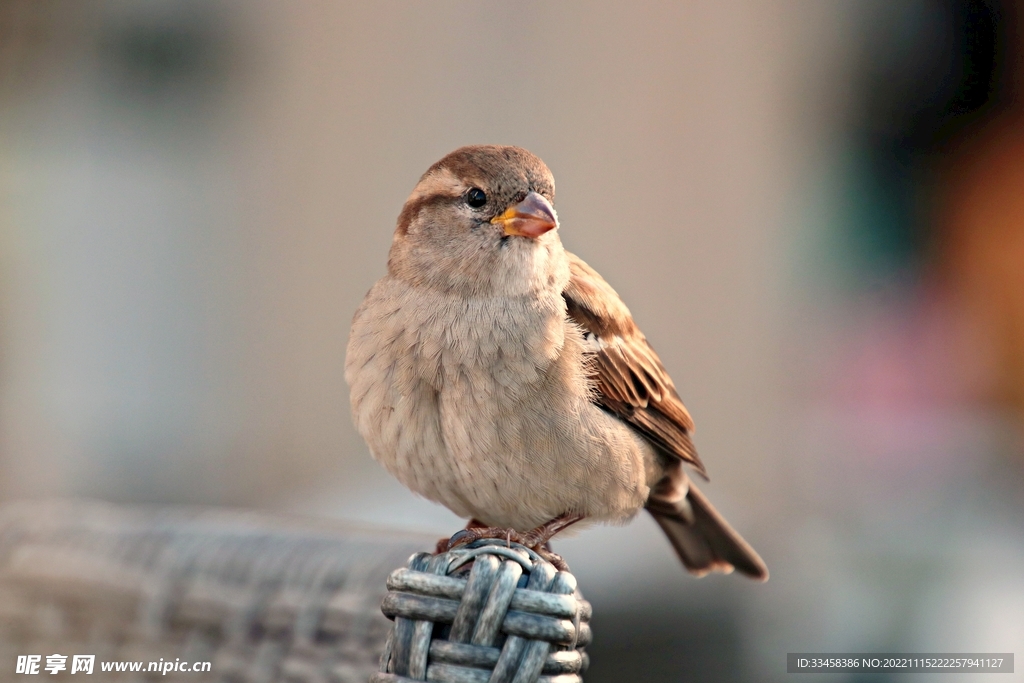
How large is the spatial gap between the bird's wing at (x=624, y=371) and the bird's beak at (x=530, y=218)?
0.57 feet

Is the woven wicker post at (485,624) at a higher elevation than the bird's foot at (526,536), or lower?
higher

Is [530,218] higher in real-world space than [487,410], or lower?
higher

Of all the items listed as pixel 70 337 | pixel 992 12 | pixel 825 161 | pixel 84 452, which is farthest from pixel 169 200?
pixel 992 12

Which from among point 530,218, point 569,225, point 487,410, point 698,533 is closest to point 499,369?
point 487,410

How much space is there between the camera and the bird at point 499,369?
5.38ft

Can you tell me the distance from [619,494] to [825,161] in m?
3.11

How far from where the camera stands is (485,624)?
1.09m

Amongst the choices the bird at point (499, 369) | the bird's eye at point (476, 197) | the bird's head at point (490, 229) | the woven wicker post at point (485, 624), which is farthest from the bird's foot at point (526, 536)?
the bird's eye at point (476, 197)

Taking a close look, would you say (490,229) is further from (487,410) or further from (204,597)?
(204,597)

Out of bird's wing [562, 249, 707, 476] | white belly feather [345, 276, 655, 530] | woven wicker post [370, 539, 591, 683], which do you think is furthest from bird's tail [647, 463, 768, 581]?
woven wicker post [370, 539, 591, 683]

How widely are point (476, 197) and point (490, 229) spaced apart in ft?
0.21

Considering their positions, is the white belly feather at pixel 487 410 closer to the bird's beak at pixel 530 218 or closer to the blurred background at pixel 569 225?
the bird's beak at pixel 530 218

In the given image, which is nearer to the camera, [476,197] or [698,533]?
[476,197]

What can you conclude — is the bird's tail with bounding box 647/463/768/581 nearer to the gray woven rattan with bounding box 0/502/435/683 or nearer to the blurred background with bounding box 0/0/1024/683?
the gray woven rattan with bounding box 0/502/435/683
